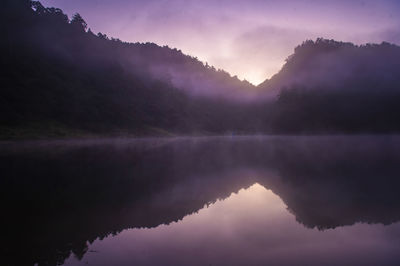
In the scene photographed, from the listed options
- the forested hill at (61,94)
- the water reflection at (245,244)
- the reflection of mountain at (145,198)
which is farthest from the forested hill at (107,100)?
the water reflection at (245,244)

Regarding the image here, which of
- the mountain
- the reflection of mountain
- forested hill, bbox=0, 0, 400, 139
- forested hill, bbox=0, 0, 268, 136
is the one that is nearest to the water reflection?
the reflection of mountain

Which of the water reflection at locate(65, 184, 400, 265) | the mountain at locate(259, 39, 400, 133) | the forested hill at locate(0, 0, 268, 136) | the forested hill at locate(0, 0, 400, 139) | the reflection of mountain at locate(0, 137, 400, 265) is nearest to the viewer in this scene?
the water reflection at locate(65, 184, 400, 265)

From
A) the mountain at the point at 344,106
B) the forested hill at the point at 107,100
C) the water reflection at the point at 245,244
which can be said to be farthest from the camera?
the mountain at the point at 344,106

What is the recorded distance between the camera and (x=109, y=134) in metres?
125

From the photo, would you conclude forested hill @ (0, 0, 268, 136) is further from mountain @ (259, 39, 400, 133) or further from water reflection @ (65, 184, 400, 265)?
water reflection @ (65, 184, 400, 265)

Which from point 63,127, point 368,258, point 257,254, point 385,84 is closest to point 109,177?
point 257,254

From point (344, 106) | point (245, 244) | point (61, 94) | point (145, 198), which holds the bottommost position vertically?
point (145, 198)

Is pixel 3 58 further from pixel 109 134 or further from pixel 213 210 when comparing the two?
pixel 213 210

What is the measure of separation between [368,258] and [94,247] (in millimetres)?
8185

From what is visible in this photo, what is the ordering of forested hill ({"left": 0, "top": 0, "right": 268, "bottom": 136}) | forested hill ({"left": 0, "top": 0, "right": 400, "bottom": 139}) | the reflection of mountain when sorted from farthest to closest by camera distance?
forested hill ({"left": 0, "top": 0, "right": 400, "bottom": 139}) → forested hill ({"left": 0, "top": 0, "right": 268, "bottom": 136}) → the reflection of mountain

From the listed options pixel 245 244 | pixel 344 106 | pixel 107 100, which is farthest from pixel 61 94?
pixel 245 244

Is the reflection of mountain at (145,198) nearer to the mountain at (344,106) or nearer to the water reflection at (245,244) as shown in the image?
the water reflection at (245,244)

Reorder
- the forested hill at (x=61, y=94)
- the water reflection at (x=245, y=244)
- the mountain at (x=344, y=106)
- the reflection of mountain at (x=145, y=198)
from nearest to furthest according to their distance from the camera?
the water reflection at (x=245, y=244) → the reflection of mountain at (x=145, y=198) → the forested hill at (x=61, y=94) → the mountain at (x=344, y=106)

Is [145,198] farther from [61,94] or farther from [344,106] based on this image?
[344,106]
